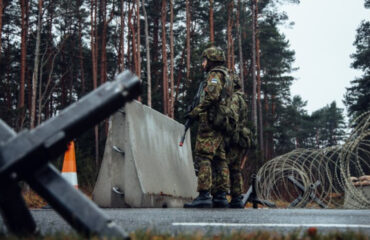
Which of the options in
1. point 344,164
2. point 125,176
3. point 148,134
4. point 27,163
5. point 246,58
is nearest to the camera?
point 27,163

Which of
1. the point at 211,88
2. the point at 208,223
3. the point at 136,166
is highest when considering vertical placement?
the point at 211,88

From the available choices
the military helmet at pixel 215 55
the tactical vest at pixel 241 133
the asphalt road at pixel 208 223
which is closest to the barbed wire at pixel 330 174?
the tactical vest at pixel 241 133

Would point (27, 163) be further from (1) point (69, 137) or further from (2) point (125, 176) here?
(2) point (125, 176)

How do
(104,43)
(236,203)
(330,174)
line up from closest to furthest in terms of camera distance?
(236,203)
(330,174)
(104,43)

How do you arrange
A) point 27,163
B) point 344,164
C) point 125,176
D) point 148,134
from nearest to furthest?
1. point 27,163
2. point 125,176
3. point 148,134
4. point 344,164

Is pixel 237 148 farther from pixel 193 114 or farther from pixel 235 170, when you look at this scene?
pixel 193 114

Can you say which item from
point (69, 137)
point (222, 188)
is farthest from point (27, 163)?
point (222, 188)

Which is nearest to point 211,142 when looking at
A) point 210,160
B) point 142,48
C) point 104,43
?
point 210,160

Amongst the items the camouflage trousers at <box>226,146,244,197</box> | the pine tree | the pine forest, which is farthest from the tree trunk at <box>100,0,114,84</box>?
the camouflage trousers at <box>226,146,244,197</box>

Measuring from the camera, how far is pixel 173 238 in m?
2.23

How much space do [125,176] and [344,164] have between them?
4816 mm

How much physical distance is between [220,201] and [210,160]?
2.13ft

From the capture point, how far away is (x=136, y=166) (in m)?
7.08

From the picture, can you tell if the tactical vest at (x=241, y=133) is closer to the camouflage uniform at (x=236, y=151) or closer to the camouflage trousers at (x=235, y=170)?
the camouflage uniform at (x=236, y=151)
